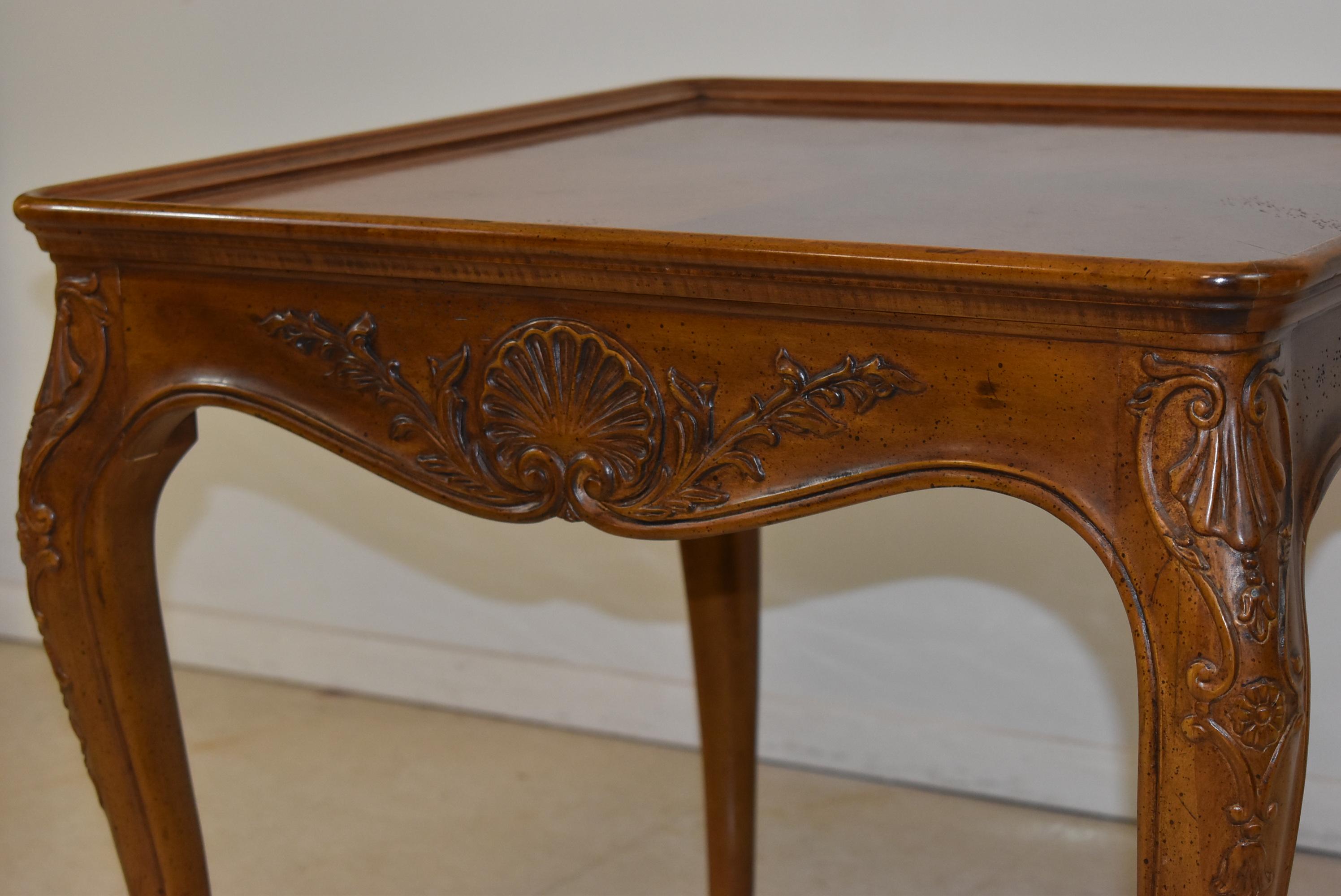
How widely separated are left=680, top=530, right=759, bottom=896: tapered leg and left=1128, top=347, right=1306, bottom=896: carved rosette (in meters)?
0.67

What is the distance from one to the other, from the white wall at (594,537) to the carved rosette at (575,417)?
3.06 ft

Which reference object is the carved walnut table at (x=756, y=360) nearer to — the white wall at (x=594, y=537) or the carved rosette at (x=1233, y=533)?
the carved rosette at (x=1233, y=533)

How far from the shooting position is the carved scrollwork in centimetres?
Result: 93

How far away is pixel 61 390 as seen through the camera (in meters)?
0.95

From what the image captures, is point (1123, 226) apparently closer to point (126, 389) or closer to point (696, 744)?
point (126, 389)

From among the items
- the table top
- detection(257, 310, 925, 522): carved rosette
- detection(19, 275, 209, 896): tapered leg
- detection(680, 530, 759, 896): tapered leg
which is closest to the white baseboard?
detection(680, 530, 759, 896): tapered leg

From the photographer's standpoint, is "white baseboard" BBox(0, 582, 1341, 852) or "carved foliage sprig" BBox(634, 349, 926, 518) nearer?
"carved foliage sprig" BBox(634, 349, 926, 518)

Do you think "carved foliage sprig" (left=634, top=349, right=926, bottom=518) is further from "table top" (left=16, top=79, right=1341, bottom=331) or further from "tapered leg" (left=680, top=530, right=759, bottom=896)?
"tapered leg" (left=680, top=530, right=759, bottom=896)

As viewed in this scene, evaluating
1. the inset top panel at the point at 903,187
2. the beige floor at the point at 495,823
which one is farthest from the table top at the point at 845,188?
the beige floor at the point at 495,823

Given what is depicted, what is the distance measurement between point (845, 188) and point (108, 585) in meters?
0.51

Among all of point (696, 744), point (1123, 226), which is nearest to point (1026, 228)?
point (1123, 226)

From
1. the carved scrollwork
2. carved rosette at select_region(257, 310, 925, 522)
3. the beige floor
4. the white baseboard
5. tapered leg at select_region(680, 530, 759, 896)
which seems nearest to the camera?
carved rosette at select_region(257, 310, 925, 522)

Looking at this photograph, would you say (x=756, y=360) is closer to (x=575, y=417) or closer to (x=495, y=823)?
(x=575, y=417)

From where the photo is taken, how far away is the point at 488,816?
174 cm
